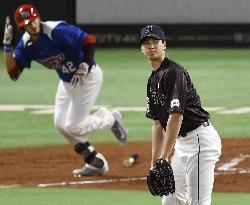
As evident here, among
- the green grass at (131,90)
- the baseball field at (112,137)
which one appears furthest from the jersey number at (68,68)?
the green grass at (131,90)

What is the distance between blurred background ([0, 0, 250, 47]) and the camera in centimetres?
2791

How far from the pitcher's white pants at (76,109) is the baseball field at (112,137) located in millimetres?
530

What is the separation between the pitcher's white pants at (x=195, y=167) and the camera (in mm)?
8297

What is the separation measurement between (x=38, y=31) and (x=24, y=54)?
0.48 meters

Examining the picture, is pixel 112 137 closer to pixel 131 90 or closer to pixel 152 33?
pixel 131 90

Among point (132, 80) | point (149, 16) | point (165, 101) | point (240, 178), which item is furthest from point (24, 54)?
point (149, 16)

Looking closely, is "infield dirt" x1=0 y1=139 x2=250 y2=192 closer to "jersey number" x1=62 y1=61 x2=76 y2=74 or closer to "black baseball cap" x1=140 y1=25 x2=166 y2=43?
"jersey number" x1=62 y1=61 x2=76 y2=74

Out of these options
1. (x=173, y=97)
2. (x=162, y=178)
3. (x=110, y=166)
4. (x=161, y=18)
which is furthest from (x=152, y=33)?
(x=161, y=18)

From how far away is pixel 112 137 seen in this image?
52.5 ft

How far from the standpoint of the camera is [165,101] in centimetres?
820

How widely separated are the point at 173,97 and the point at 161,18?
2028 cm

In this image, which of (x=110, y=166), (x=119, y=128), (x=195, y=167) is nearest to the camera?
(x=195, y=167)

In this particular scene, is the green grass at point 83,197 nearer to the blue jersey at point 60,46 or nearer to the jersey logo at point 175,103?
the blue jersey at point 60,46

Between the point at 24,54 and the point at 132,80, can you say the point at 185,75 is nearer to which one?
the point at 24,54
